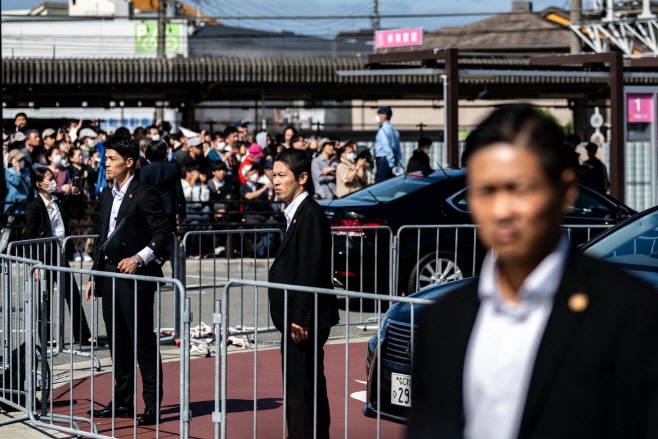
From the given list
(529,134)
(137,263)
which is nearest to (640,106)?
(137,263)

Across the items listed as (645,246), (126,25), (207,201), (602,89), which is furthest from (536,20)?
(645,246)

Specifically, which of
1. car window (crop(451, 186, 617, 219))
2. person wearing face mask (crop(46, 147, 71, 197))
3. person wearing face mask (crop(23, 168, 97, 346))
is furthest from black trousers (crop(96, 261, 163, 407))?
Result: car window (crop(451, 186, 617, 219))

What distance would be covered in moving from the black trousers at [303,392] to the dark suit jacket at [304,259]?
0.13 metres

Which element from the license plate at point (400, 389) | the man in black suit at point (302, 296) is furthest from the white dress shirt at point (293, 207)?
the license plate at point (400, 389)

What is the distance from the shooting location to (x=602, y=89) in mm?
27312

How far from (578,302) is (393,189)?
9.29 metres

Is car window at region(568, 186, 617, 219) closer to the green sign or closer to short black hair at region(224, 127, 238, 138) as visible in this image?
short black hair at region(224, 127, 238, 138)

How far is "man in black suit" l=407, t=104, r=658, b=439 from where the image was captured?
158 cm

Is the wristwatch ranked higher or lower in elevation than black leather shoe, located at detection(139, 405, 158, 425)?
higher

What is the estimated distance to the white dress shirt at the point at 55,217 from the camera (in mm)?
8781

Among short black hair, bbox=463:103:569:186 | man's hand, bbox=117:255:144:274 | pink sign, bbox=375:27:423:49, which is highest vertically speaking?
pink sign, bbox=375:27:423:49

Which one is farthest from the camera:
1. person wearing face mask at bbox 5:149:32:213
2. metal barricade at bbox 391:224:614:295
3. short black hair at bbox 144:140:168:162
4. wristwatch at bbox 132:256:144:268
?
person wearing face mask at bbox 5:149:32:213

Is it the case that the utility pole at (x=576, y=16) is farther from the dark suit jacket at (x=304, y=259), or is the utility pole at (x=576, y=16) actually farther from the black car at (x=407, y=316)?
the dark suit jacket at (x=304, y=259)

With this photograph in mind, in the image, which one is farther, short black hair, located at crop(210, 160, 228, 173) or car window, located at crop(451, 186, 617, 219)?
short black hair, located at crop(210, 160, 228, 173)
